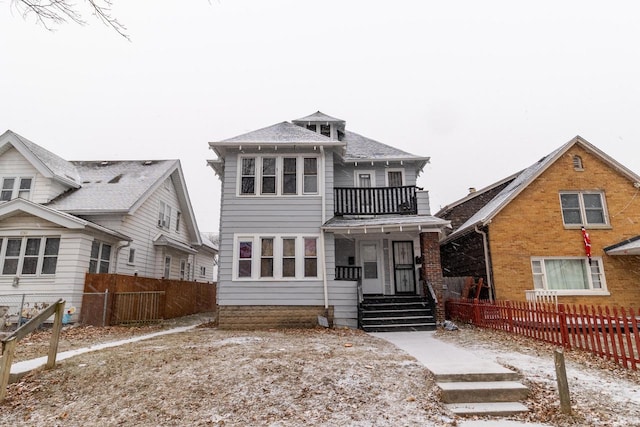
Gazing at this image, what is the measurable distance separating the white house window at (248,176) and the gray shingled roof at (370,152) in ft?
13.2

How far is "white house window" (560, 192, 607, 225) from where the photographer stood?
15.1 metres

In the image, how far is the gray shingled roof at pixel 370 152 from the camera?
15.0m

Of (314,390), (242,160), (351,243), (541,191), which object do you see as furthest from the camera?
(541,191)

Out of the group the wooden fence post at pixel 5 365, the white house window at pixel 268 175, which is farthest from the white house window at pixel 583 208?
the wooden fence post at pixel 5 365

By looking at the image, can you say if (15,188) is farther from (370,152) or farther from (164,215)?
(370,152)

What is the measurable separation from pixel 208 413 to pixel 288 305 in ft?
24.7

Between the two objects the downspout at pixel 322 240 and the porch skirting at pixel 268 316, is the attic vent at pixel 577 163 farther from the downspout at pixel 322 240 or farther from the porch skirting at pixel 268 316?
the porch skirting at pixel 268 316

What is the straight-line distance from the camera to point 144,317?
47.8ft

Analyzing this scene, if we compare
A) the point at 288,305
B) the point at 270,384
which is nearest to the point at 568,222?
the point at 288,305

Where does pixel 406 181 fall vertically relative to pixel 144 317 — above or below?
above

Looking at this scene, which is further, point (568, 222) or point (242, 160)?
point (568, 222)

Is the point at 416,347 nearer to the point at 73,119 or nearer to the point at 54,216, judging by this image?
the point at 54,216

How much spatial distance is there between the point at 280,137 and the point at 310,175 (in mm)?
1868

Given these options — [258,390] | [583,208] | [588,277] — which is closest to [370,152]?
[583,208]
